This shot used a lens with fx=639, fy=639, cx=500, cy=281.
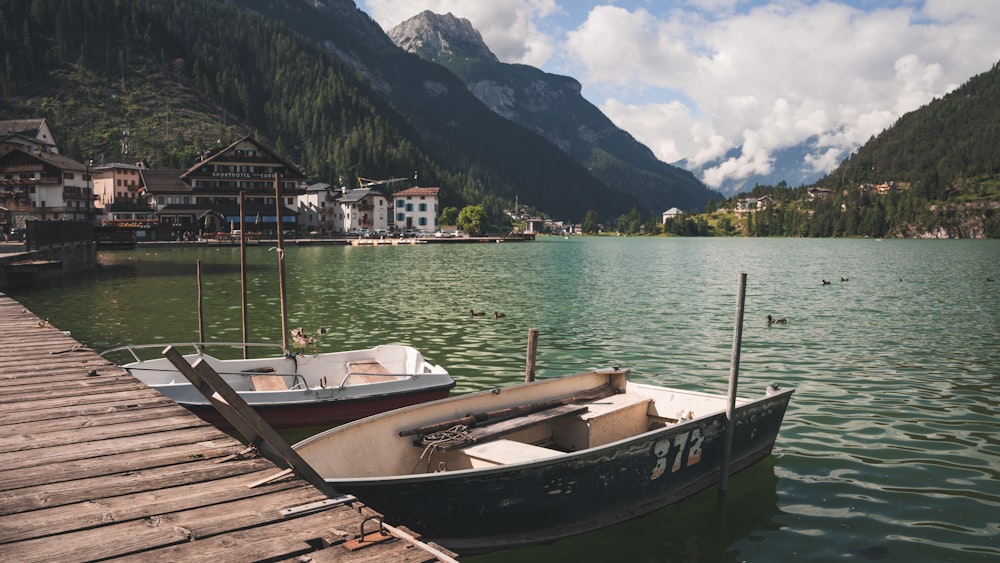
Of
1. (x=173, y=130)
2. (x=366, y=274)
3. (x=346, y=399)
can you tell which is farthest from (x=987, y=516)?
(x=173, y=130)

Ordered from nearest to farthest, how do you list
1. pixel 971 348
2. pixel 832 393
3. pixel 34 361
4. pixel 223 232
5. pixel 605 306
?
pixel 34 361
pixel 832 393
pixel 971 348
pixel 605 306
pixel 223 232

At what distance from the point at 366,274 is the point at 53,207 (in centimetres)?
8535

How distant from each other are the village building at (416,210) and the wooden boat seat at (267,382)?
178138mm

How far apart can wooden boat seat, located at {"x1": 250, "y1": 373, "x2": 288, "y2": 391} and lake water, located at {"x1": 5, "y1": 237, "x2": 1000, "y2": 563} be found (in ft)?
20.4

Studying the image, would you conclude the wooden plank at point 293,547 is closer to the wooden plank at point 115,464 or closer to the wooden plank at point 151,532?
the wooden plank at point 151,532

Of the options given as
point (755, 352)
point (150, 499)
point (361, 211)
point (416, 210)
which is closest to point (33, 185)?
point (361, 211)

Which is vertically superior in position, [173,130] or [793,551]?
[173,130]

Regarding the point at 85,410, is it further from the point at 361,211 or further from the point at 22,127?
the point at 361,211

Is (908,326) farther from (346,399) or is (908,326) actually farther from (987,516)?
(346,399)

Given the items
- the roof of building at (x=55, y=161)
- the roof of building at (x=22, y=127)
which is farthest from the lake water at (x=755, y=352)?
the roof of building at (x=22, y=127)

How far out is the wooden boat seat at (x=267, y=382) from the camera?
17531 mm

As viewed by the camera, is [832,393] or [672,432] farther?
[832,393]

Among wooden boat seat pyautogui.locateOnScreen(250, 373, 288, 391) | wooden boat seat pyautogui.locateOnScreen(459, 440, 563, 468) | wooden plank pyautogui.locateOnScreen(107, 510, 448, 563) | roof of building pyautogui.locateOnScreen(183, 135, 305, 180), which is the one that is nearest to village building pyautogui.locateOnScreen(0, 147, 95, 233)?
roof of building pyautogui.locateOnScreen(183, 135, 305, 180)

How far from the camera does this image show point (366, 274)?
2633 inches
